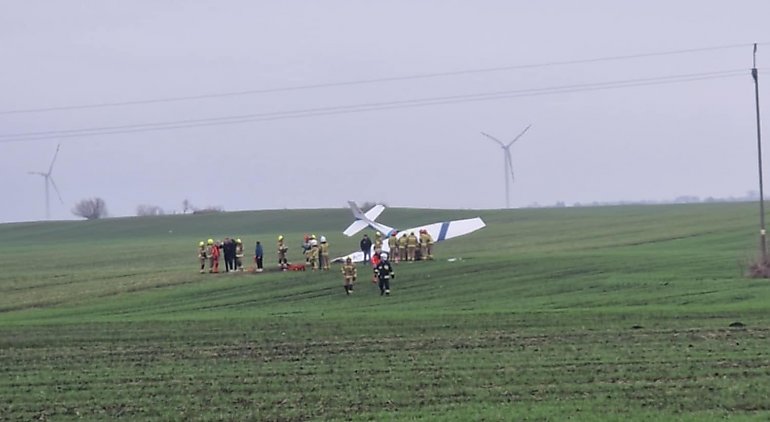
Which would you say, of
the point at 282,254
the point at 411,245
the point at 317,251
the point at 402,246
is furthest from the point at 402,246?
the point at 282,254

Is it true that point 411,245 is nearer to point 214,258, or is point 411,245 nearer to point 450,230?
point 450,230

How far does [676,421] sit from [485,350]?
A: 872 centimetres

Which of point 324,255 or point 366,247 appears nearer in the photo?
point 324,255

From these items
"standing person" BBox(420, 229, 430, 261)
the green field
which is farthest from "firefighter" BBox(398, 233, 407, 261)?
the green field

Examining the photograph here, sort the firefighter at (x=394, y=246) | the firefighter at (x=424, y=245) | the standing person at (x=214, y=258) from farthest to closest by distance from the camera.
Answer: the firefighter at (x=424, y=245) < the firefighter at (x=394, y=246) < the standing person at (x=214, y=258)

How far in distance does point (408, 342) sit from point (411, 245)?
26.5 meters

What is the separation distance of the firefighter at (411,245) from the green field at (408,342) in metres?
2.12

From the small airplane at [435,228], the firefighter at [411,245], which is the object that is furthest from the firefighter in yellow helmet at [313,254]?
the small airplane at [435,228]

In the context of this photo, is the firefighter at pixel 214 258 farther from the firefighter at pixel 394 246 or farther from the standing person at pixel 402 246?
the standing person at pixel 402 246

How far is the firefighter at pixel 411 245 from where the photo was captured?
54.2m

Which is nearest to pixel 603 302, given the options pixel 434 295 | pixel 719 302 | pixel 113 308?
pixel 719 302

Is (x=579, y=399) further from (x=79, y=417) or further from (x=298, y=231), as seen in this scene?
(x=298, y=231)

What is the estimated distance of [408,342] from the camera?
91.1ft

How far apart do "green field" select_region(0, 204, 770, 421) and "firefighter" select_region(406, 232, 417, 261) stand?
6.95 ft
